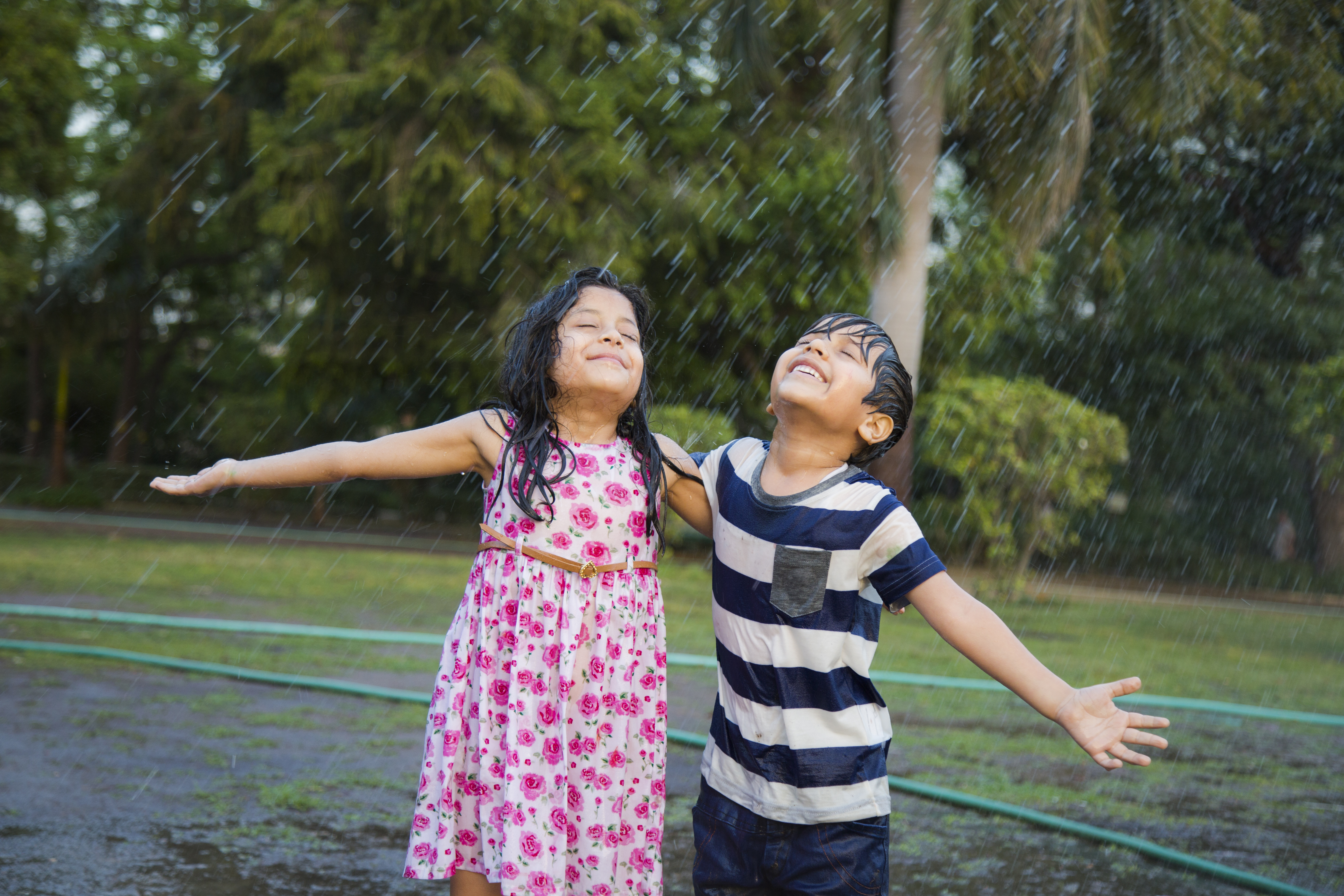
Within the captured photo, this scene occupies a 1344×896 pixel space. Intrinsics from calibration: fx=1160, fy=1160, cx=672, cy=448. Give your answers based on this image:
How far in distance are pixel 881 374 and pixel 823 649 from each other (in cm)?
54

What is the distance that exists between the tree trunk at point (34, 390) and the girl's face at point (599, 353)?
24.8 meters

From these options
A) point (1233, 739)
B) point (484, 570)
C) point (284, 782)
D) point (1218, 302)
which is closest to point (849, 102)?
point (1233, 739)

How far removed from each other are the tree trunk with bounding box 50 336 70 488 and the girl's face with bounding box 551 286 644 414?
24702 millimetres

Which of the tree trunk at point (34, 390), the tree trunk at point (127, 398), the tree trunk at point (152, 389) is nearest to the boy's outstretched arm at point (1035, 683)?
the tree trunk at point (127, 398)

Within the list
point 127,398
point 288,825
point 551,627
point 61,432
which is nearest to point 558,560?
point 551,627

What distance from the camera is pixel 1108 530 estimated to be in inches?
884

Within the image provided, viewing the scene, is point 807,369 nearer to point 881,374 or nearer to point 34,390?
point 881,374

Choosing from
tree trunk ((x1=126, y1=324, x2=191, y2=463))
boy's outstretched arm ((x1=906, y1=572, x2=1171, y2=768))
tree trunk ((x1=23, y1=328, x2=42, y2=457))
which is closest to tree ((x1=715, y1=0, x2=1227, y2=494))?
boy's outstretched arm ((x1=906, y1=572, x2=1171, y2=768))

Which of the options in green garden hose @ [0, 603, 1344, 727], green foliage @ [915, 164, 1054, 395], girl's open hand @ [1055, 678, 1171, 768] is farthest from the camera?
green foliage @ [915, 164, 1054, 395]

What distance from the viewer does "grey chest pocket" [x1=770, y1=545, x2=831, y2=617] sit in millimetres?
2164

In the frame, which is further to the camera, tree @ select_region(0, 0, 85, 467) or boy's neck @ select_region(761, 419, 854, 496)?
tree @ select_region(0, 0, 85, 467)

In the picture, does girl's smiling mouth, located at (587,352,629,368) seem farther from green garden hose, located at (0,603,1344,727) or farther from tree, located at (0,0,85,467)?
tree, located at (0,0,85,467)

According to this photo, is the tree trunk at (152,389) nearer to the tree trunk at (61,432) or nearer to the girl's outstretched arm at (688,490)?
the tree trunk at (61,432)

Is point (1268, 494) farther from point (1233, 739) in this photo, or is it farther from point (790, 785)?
point (790, 785)
